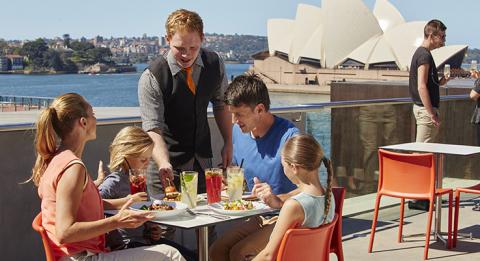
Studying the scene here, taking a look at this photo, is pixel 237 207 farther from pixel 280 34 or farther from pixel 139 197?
pixel 280 34

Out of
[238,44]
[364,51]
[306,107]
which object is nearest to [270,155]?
[306,107]

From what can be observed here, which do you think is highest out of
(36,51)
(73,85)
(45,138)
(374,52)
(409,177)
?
(36,51)

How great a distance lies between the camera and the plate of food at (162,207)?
286 cm

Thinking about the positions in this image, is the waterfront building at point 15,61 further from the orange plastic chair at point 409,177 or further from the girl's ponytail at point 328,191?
the girl's ponytail at point 328,191

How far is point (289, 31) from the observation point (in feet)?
209

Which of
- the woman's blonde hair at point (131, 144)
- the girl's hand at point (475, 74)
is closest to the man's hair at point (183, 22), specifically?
the woman's blonde hair at point (131, 144)

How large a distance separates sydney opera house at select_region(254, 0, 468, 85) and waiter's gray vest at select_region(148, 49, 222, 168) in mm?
51086

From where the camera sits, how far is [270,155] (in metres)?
3.27

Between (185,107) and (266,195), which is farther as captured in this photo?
(185,107)

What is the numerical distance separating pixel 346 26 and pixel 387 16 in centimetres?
626

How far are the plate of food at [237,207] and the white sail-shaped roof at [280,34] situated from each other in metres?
59.4

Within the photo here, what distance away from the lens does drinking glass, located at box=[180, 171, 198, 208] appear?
307cm

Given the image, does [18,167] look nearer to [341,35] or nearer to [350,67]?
[341,35]

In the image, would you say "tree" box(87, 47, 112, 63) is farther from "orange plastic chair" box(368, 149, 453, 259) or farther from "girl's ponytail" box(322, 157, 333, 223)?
"girl's ponytail" box(322, 157, 333, 223)
